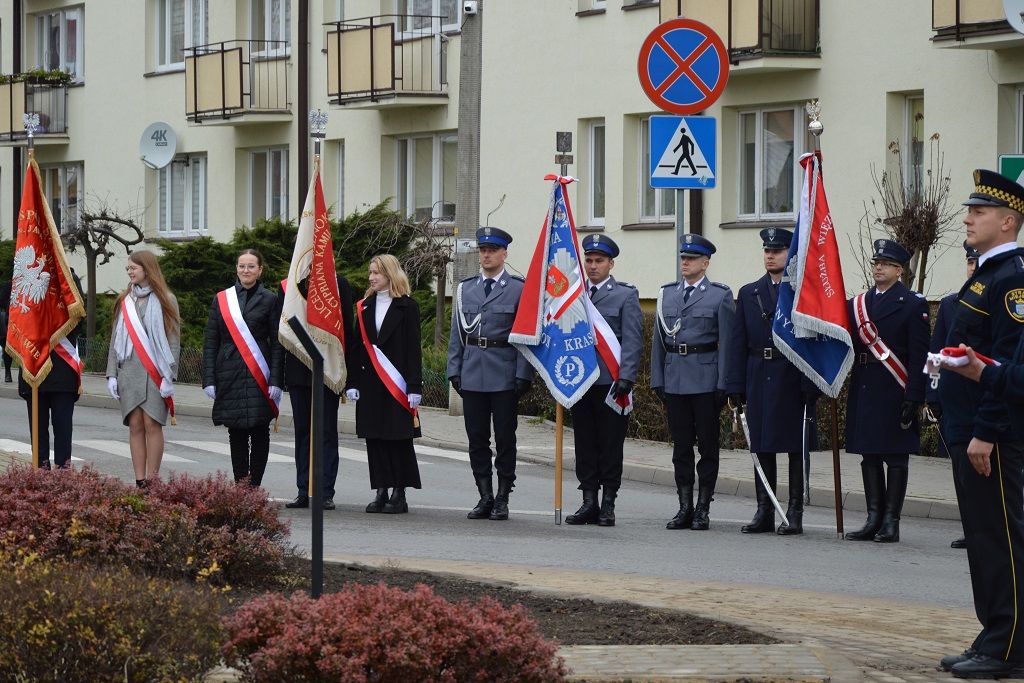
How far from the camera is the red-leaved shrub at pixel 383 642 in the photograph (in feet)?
17.2

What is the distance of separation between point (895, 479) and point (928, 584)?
209cm

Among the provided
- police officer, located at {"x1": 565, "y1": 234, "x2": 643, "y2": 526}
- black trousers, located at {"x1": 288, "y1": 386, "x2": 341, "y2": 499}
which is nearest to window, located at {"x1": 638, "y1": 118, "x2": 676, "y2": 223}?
police officer, located at {"x1": 565, "y1": 234, "x2": 643, "y2": 526}

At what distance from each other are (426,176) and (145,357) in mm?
18822

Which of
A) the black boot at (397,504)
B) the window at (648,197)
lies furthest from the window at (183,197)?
the black boot at (397,504)

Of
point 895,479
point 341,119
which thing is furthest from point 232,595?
point 341,119

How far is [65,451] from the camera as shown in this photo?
539 inches

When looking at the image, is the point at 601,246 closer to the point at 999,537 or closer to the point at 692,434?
the point at 692,434

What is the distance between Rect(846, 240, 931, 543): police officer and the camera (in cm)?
1192

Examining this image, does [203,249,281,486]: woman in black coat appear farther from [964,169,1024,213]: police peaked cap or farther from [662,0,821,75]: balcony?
[662,0,821,75]: balcony

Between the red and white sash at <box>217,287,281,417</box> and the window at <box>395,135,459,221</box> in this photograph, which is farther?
the window at <box>395,135,459,221</box>

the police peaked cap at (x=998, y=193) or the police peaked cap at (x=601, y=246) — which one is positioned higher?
the police peaked cap at (x=998, y=193)

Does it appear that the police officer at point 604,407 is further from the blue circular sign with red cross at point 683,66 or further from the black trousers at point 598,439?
the blue circular sign with red cross at point 683,66

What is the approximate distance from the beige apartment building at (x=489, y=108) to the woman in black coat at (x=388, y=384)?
26.8 feet

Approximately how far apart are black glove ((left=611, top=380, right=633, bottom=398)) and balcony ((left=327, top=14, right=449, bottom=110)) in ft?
59.6
